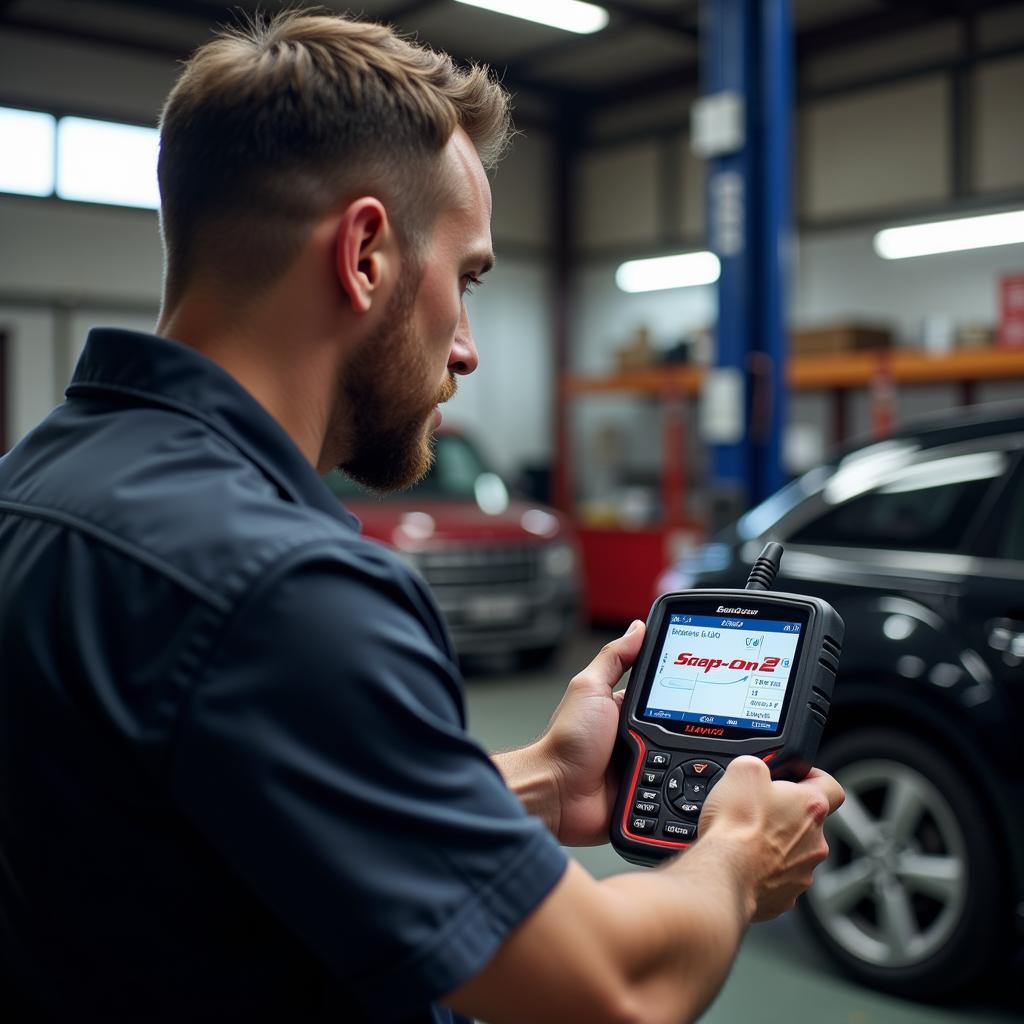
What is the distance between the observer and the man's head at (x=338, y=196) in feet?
3.18

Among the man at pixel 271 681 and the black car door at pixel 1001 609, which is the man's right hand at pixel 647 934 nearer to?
the man at pixel 271 681

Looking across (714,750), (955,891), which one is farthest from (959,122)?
(714,750)

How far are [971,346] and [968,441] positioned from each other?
603 cm

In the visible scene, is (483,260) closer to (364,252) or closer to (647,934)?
(364,252)

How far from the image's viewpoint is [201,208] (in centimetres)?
100

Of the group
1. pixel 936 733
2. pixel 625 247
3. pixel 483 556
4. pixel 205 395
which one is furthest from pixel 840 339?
pixel 205 395

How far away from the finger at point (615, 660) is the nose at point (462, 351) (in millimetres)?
377

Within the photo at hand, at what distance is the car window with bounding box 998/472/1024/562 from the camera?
2.93 metres

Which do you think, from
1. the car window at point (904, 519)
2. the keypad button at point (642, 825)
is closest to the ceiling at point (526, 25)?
the car window at point (904, 519)

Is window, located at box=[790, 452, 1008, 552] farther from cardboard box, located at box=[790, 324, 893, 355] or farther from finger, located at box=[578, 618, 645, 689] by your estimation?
cardboard box, located at box=[790, 324, 893, 355]

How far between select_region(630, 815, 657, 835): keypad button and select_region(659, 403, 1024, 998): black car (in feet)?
5.84

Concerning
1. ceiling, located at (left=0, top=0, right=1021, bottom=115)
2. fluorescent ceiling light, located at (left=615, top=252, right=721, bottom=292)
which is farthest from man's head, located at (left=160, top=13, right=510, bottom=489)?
fluorescent ceiling light, located at (left=615, top=252, right=721, bottom=292)

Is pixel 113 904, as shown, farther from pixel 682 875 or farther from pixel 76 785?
pixel 682 875

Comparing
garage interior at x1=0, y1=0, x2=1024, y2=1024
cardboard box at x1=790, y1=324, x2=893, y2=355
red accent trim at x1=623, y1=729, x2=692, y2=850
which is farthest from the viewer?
garage interior at x1=0, y1=0, x2=1024, y2=1024
